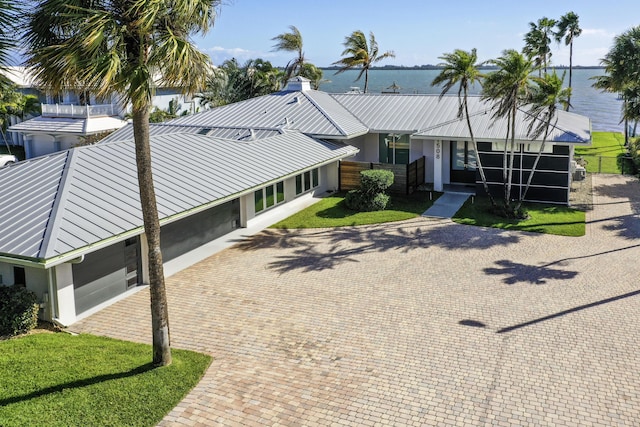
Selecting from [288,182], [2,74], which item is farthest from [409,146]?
[2,74]

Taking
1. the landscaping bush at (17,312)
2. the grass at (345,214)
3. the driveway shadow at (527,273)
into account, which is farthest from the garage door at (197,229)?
the driveway shadow at (527,273)

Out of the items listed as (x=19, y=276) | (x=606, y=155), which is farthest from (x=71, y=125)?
(x=606, y=155)

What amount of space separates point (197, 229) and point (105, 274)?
16.7 feet

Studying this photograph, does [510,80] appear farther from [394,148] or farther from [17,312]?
[17,312]

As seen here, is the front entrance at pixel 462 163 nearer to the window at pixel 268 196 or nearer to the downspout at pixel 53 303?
the window at pixel 268 196

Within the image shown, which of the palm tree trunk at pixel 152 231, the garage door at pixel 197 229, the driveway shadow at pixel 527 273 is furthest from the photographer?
the garage door at pixel 197 229

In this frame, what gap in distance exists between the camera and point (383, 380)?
1198cm

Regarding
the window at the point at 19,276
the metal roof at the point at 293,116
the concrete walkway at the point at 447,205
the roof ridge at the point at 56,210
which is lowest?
the concrete walkway at the point at 447,205

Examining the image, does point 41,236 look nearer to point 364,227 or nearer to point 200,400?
point 200,400

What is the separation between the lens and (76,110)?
40.2 meters

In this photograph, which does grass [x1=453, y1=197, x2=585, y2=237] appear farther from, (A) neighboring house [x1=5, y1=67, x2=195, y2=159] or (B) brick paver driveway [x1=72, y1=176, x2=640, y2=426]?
(A) neighboring house [x1=5, y1=67, x2=195, y2=159]

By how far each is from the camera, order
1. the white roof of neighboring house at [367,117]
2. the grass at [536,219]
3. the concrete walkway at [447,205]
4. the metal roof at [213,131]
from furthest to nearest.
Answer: the metal roof at [213,131] → the white roof of neighboring house at [367,117] → the concrete walkway at [447,205] → the grass at [536,219]

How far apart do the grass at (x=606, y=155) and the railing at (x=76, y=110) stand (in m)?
30.7

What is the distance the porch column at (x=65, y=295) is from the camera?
14.4 meters
